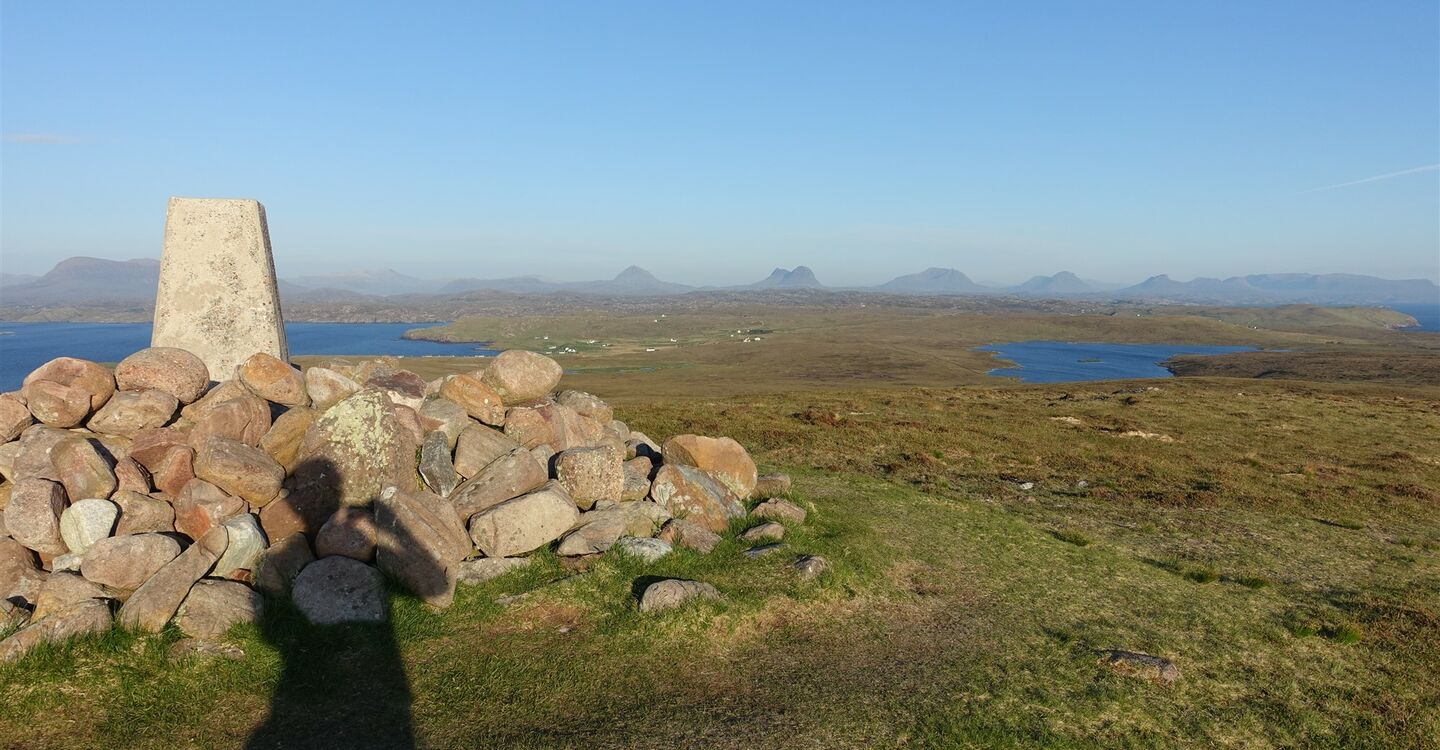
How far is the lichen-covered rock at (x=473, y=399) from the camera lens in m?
17.5

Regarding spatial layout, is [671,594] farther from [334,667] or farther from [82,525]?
[82,525]

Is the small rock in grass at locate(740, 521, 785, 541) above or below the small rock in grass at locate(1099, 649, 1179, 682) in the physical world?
above

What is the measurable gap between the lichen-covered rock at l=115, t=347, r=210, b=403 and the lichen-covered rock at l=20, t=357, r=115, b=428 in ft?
1.51

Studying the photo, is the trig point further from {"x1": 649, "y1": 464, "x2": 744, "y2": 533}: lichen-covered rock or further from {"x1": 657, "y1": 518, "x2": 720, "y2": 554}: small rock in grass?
{"x1": 657, "y1": 518, "x2": 720, "y2": 554}: small rock in grass

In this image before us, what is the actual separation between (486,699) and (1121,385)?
2887 inches

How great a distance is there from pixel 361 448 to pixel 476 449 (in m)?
2.41

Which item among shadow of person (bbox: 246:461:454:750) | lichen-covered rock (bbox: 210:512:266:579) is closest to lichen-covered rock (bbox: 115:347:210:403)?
shadow of person (bbox: 246:461:454:750)

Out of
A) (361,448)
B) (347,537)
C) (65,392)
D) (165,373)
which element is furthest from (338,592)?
(65,392)

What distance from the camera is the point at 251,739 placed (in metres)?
9.07

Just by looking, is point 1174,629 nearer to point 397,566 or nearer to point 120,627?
point 397,566

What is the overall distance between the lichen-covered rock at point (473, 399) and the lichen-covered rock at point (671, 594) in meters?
6.79

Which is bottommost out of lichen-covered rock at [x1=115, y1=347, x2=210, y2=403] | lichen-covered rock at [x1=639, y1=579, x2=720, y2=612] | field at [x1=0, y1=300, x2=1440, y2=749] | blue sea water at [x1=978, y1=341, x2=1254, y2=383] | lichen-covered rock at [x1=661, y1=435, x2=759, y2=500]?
blue sea water at [x1=978, y1=341, x2=1254, y2=383]

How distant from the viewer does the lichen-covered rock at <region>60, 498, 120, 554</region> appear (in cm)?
1184

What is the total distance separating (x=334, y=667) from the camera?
35.2 feet
